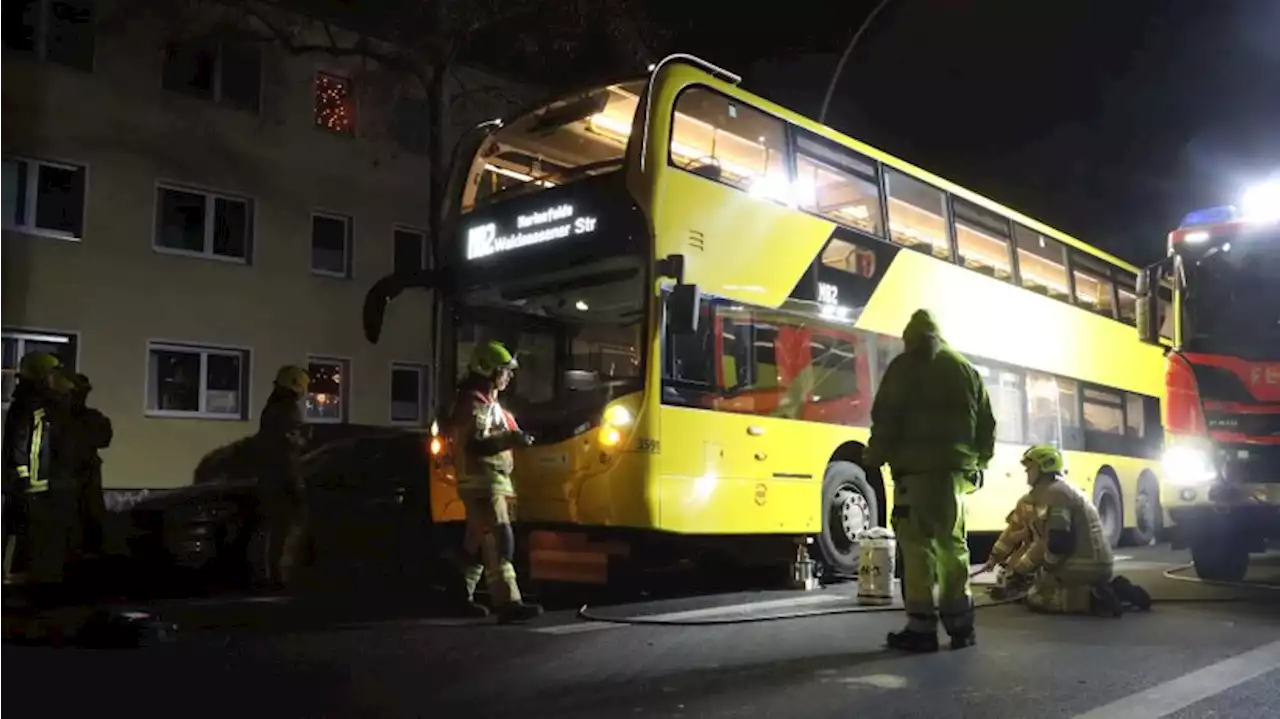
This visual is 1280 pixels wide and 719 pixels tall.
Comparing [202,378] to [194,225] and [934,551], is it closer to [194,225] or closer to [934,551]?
[194,225]

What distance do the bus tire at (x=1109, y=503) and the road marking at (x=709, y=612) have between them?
722 centimetres

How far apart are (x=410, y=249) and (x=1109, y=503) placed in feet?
48.4

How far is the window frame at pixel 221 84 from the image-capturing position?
1997cm

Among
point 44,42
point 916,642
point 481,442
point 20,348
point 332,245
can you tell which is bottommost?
point 916,642

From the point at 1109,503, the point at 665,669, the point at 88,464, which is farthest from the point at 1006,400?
the point at 88,464

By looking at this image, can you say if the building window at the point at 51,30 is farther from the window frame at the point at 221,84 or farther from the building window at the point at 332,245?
the building window at the point at 332,245

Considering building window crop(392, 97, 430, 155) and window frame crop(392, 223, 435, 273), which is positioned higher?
building window crop(392, 97, 430, 155)

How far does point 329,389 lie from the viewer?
22359 mm

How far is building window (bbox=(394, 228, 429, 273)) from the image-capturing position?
Answer: 932 inches

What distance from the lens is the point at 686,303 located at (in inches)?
323

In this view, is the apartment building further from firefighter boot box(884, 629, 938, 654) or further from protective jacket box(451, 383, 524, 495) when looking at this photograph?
firefighter boot box(884, 629, 938, 654)

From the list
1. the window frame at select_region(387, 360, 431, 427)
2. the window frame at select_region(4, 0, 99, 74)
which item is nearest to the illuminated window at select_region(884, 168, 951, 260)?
the window frame at select_region(387, 360, 431, 427)

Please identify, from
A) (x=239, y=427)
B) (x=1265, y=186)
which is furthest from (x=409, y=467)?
(x=239, y=427)

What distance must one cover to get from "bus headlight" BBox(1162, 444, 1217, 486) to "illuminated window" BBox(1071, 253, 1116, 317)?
5.39 metres
